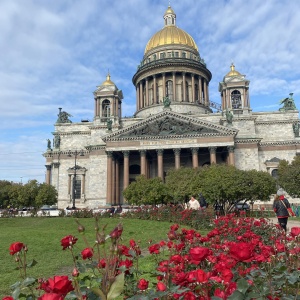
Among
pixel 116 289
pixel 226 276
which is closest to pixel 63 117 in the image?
pixel 226 276

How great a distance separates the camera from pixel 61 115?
59656mm

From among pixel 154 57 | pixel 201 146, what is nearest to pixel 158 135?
pixel 201 146

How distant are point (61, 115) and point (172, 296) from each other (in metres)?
59.4

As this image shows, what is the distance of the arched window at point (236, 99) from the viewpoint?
54506mm

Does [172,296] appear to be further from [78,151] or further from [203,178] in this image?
[78,151]

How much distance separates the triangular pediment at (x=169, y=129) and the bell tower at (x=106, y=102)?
7706 mm

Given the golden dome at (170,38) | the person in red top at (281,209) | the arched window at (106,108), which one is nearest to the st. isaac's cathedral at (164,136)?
the arched window at (106,108)

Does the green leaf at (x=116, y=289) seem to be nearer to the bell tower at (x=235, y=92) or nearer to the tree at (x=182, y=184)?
the tree at (x=182, y=184)

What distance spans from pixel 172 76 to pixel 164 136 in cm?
2062

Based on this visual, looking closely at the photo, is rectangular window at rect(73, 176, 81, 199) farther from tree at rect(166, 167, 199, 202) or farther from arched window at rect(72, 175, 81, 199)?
tree at rect(166, 167, 199, 202)

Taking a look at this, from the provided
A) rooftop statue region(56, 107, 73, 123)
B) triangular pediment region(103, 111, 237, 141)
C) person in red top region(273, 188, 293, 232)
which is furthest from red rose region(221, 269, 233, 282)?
rooftop statue region(56, 107, 73, 123)

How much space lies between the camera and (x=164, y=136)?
47.3 metres

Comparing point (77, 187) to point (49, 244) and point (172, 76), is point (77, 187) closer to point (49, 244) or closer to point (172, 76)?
point (172, 76)

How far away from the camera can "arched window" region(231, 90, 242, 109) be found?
179ft
